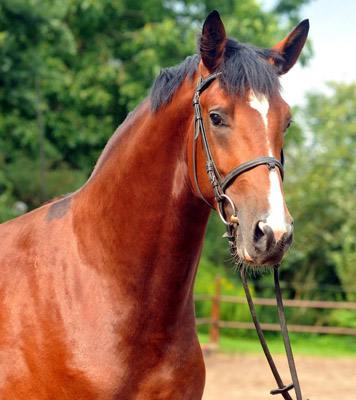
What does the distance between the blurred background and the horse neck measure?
668 centimetres

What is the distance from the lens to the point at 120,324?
7.44ft

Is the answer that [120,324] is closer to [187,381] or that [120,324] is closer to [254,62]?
[187,381]

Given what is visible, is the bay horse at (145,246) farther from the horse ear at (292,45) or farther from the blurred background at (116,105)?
the blurred background at (116,105)

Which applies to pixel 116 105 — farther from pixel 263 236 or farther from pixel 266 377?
pixel 263 236

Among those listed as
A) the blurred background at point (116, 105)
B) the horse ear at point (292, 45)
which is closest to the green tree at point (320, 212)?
the blurred background at point (116, 105)

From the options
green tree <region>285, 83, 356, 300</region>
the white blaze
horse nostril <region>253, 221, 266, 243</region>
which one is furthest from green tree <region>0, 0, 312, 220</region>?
horse nostril <region>253, 221, 266, 243</region>

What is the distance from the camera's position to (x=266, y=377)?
913cm

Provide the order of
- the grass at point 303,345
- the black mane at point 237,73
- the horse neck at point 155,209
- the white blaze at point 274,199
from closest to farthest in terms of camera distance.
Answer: the white blaze at point 274,199 < the black mane at point 237,73 < the horse neck at point 155,209 < the grass at point 303,345

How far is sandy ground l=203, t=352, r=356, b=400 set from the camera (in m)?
7.83

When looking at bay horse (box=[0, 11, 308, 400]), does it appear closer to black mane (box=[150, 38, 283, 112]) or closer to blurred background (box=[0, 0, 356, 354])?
black mane (box=[150, 38, 283, 112])

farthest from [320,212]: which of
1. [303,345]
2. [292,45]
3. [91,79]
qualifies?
[292,45]

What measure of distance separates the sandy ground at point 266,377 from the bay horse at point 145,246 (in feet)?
17.8

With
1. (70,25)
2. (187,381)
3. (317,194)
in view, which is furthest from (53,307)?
(317,194)

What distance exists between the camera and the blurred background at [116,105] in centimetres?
962
